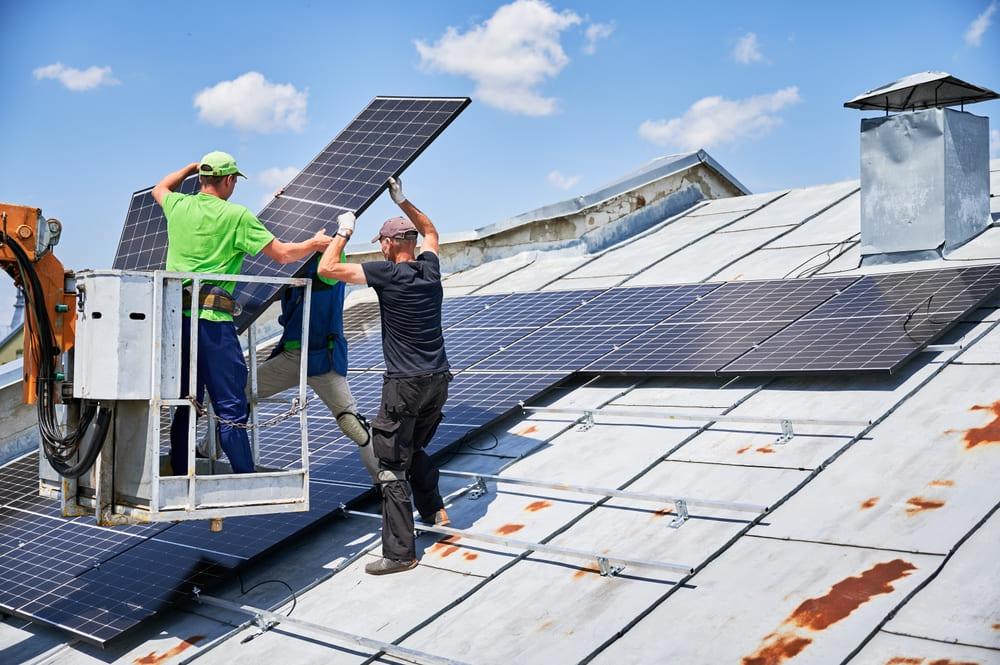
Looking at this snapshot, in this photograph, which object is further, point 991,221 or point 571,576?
point 991,221

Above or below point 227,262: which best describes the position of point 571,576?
below

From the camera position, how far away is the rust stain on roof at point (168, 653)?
6796 millimetres

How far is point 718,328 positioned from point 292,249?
480 centimetres

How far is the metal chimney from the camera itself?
1129 centimetres

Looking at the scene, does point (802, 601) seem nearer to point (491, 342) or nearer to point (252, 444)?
point (252, 444)

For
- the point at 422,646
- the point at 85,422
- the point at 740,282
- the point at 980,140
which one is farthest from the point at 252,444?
the point at 980,140

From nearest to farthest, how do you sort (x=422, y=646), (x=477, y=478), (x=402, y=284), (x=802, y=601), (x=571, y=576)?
(x=802, y=601) → (x=422, y=646) → (x=571, y=576) → (x=402, y=284) → (x=477, y=478)

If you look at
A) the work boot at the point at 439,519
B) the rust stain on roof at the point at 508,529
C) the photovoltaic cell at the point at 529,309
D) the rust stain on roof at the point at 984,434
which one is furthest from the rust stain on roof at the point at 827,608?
the photovoltaic cell at the point at 529,309

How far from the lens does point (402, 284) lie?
7207 millimetres

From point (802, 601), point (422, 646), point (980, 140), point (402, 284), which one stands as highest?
point (980, 140)

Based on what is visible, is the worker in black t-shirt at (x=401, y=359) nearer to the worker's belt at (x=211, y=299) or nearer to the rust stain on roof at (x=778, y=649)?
the worker's belt at (x=211, y=299)

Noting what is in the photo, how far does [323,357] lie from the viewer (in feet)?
26.1

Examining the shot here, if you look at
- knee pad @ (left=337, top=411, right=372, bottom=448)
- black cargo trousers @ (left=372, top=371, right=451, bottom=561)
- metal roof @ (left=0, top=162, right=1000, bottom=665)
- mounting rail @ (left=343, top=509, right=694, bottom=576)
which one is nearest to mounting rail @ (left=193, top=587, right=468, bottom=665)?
metal roof @ (left=0, top=162, right=1000, bottom=665)

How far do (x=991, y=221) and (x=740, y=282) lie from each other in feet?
10.6
